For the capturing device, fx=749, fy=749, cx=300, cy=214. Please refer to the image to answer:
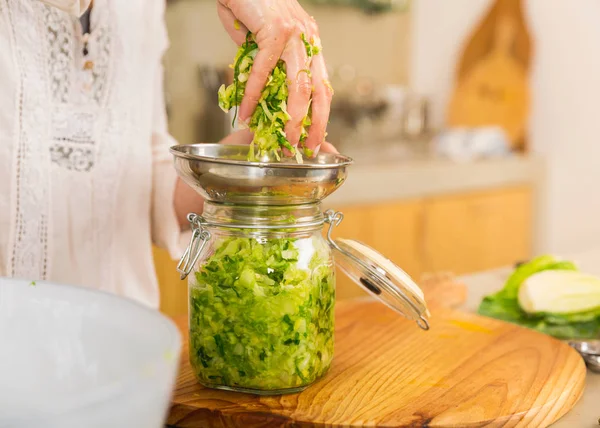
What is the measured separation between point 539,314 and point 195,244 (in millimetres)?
583

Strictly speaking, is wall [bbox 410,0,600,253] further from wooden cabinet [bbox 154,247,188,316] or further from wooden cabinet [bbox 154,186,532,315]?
wooden cabinet [bbox 154,247,188,316]

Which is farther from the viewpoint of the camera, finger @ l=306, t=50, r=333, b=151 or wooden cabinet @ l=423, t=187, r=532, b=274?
wooden cabinet @ l=423, t=187, r=532, b=274

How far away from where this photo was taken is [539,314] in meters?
1.12

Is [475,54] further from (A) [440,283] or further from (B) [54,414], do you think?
(B) [54,414]

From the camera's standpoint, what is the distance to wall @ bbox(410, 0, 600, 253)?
3.60 metres

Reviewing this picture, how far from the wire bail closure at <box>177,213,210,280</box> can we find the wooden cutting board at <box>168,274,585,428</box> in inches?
4.9

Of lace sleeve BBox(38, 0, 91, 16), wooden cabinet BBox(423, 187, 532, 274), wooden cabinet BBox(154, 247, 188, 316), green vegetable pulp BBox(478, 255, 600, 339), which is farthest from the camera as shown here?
wooden cabinet BBox(423, 187, 532, 274)

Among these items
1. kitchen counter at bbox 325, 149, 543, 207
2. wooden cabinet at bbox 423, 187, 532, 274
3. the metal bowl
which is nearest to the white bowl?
the metal bowl

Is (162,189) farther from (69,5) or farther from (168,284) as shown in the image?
(168,284)

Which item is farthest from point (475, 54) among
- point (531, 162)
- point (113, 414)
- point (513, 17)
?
point (113, 414)

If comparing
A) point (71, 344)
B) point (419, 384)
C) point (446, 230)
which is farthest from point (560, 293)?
point (446, 230)

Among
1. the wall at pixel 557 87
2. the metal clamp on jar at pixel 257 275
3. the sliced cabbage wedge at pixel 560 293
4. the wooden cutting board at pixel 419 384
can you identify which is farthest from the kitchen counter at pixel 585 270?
the wall at pixel 557 87

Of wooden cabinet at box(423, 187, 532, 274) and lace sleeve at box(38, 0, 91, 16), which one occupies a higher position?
lace sleeve at box(38, 0, 91, 16)

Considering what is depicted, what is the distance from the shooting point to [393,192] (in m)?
2.98
